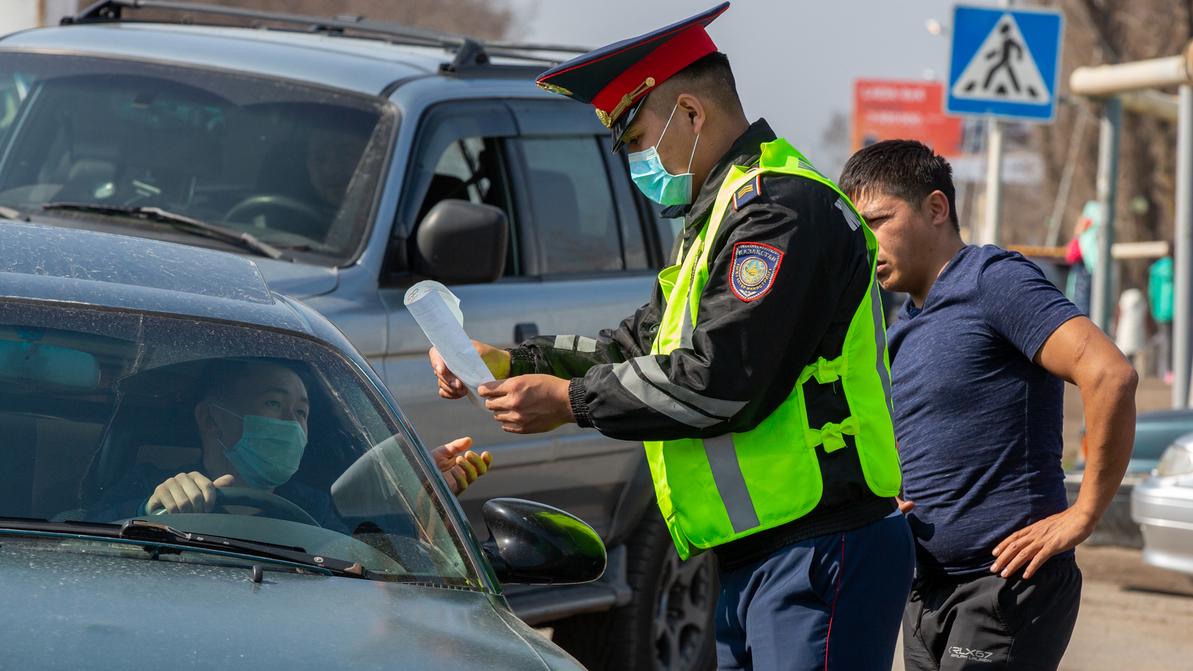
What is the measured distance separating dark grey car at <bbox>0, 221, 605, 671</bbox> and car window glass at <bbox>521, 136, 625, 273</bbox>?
274cm

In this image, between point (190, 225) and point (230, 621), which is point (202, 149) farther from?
point (230, 621)

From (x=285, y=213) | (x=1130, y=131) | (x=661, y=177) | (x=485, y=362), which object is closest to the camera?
(x=661, y=177)

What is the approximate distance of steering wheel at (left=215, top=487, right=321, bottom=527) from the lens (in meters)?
3.37

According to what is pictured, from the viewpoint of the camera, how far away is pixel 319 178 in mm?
6078

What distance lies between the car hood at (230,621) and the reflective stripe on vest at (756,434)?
0.43 metres

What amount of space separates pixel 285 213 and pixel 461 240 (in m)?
0.64

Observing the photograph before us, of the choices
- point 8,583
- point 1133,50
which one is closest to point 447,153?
point 8,583

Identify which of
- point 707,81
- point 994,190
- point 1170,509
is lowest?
point 1170,509

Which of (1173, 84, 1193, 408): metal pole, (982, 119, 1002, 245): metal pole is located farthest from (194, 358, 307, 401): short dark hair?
(982, 119, 1002, 245): metal pole

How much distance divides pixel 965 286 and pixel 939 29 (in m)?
26.6

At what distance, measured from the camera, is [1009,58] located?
1234 cm

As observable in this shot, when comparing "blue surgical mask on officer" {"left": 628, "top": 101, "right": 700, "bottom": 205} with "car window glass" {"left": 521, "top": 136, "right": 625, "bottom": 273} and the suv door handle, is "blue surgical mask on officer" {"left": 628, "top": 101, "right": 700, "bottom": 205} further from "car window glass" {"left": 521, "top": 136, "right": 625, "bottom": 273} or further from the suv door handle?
"car window glass" {"left": 521, "top": 136, "right": 625, "bottom": 273}

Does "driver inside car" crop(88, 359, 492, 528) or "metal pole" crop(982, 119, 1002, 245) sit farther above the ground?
"driver inside car" crop(88, 359, 492, 528)

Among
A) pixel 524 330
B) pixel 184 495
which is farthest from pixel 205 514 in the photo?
pixel 524 330
